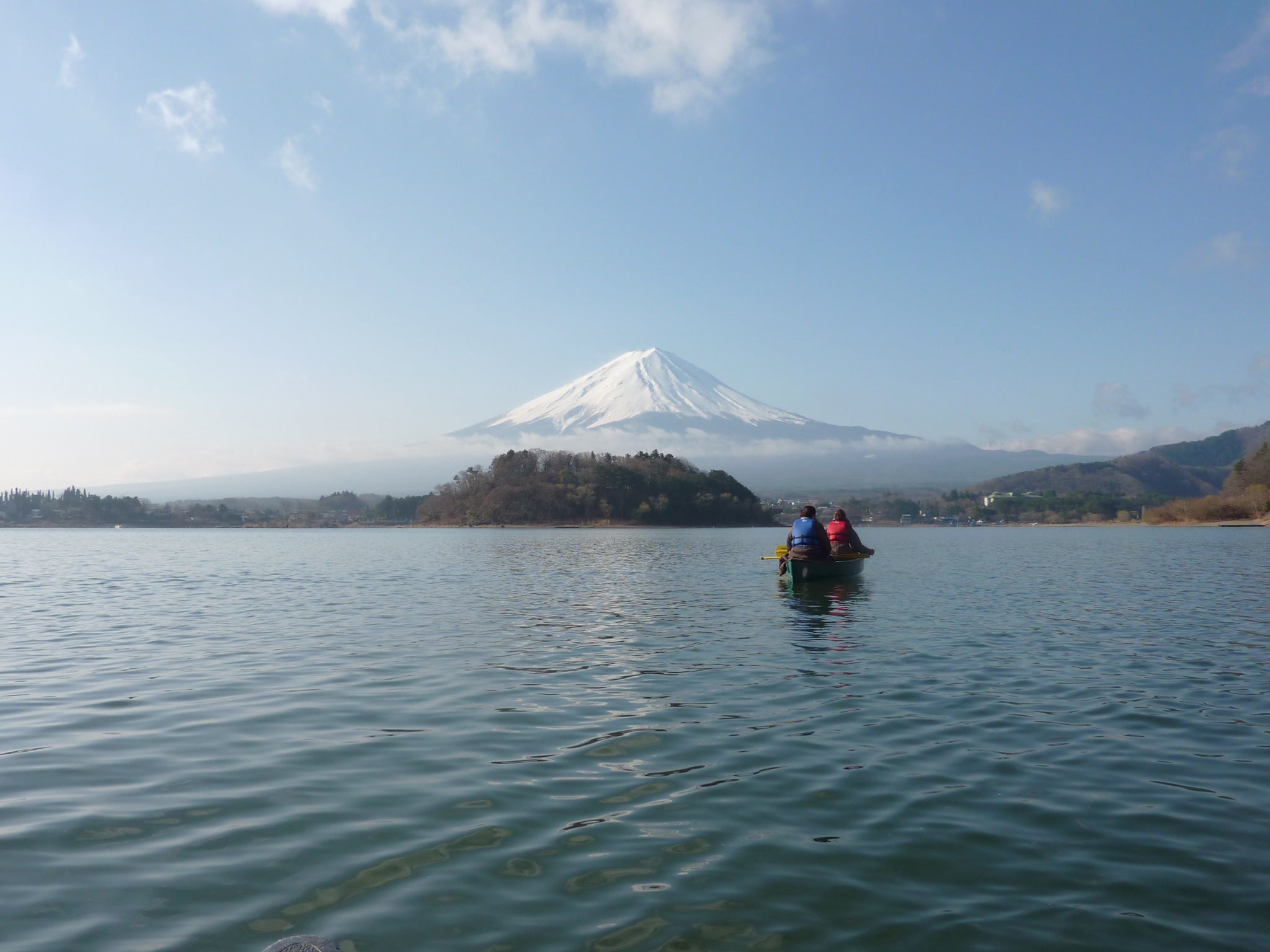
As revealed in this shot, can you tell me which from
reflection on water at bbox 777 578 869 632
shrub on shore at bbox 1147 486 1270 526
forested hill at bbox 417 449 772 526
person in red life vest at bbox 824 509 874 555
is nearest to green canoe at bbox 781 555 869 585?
reflection on water at bbox 777 578 869 632

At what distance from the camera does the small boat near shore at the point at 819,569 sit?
2566cm

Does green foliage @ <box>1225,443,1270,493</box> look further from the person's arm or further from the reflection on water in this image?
the reflection on water

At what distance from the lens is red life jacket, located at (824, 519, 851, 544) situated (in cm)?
2880

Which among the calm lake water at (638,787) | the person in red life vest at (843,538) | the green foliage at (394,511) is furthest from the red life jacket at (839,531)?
the green foliage at (394,511)

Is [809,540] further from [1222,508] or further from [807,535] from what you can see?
[1222,508]

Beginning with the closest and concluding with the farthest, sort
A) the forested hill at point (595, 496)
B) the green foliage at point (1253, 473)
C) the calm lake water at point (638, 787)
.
Answer: the calm lake water at point (638, 787), the green foliage at point (1253, 473), the forested hill at point (595, 496)

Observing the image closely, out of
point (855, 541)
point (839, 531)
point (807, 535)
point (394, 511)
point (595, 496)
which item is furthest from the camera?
point (394, 511)

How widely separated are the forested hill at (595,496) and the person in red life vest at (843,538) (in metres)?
128

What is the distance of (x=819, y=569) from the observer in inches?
→ 1030

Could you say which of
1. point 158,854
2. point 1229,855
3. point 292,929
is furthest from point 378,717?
Result: point 1229,855

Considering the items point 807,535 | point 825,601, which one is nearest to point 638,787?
point 825,601

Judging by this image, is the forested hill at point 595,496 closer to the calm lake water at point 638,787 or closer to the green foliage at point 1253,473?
the green foliage at point 1253,473

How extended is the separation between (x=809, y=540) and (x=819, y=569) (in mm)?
1028

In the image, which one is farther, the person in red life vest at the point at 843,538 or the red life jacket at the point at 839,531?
the red life jacket at the point at 839,531
